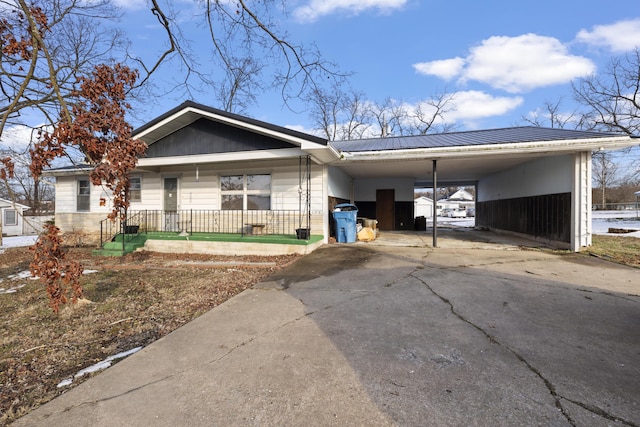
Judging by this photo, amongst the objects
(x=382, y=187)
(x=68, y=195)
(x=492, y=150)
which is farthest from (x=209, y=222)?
(x=492, y=150)

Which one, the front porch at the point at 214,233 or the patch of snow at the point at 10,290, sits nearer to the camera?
the patch of snow at the point at 10,290

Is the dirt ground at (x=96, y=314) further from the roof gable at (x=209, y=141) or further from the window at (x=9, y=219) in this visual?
the window at (x=9, y=219)

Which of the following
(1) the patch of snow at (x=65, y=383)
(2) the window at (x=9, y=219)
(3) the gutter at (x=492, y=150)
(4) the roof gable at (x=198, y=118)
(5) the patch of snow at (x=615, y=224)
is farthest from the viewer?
(2) the window at (x=9, y=219)

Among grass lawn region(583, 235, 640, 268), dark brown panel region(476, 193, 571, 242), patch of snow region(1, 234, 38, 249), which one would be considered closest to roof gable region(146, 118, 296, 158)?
patch of snow region(1, 234, 38, 249)

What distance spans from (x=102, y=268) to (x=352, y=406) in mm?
7490

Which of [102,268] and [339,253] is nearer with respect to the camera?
[102,268]

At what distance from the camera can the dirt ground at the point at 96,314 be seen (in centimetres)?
246

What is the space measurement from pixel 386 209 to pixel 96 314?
1305 centimetres

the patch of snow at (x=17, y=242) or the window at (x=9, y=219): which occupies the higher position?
the window at (x=9, y=219)

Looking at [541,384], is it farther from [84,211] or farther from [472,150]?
[84,211]

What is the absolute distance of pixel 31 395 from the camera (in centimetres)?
218

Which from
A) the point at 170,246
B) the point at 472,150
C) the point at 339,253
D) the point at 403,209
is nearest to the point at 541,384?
the point at 339,253

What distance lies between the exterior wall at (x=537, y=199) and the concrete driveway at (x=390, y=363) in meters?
4.39

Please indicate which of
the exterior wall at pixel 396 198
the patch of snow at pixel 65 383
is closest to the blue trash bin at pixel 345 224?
the exterior wall at pixel 396 198
